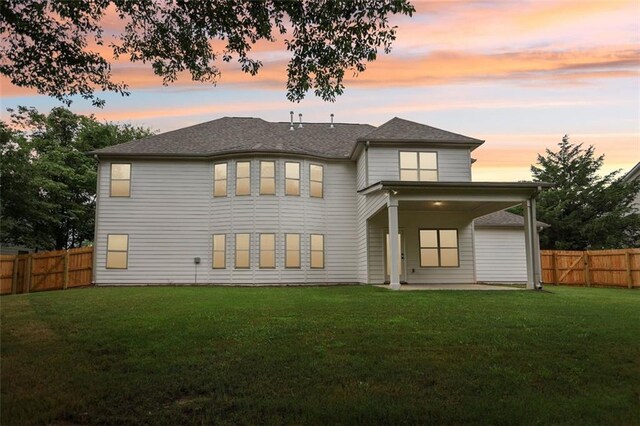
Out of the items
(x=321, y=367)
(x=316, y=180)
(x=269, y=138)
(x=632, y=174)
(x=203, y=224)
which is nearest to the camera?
(x=321, y=367)

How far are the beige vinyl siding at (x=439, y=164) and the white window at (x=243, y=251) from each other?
210 inches

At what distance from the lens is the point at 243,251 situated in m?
19.1

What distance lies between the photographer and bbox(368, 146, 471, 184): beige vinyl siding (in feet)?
59.1

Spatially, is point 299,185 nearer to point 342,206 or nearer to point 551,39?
point 342,206

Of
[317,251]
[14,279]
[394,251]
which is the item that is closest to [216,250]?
[317,251]

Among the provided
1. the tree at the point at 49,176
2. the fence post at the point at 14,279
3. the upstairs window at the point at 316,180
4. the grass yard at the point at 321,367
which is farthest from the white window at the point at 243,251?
Answer: the tree at the point at 49,176

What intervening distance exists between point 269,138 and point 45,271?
32.7 feet

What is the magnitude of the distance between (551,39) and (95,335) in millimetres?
10279

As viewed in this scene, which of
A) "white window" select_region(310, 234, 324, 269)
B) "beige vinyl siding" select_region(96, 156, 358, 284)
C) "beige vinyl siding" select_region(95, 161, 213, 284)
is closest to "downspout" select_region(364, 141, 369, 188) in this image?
"beige vinyl siding" select_region(96, 156, 358, 284)

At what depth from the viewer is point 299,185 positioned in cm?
1956

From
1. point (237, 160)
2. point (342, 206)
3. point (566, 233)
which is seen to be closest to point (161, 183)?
point (237, 160)

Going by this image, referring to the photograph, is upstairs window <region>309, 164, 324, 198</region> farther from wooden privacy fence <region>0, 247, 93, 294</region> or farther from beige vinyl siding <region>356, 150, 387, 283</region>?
wooden privacy fence <region>0, 247, 93, 294</region>

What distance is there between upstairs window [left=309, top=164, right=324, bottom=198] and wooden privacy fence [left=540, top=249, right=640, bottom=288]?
1085 centimetres

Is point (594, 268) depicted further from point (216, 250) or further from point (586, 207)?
point (216, 250)
